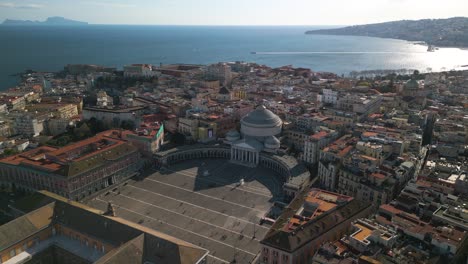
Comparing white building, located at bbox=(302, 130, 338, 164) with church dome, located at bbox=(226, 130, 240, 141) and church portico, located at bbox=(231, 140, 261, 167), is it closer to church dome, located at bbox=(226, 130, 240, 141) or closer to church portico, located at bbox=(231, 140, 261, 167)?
church portico, located at bbox=(231, 140, 261, 167)

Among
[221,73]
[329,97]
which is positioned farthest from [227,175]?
[221,73]

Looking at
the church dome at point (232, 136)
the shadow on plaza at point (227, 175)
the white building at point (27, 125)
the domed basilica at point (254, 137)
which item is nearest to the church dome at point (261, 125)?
the domed basilica at point (254, 137)

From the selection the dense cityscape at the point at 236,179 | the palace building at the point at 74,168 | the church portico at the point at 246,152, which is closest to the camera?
the dense cityscape at the point at 236,179

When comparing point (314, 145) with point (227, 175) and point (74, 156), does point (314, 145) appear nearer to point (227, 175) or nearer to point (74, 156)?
point (227, 175)

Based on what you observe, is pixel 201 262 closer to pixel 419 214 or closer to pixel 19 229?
pixel 19 229

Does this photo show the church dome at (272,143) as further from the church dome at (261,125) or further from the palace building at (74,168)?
→ the palace building at (74,168)

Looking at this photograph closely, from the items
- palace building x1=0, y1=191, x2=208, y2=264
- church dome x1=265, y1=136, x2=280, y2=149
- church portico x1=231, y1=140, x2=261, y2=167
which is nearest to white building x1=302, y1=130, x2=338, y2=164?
church dome x1=265, y1=136, x2=280, y2=149
